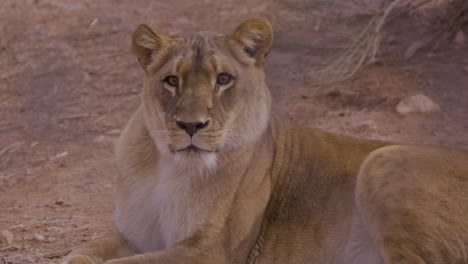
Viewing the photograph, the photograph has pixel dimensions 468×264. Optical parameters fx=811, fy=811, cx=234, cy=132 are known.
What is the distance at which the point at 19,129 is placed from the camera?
612cm

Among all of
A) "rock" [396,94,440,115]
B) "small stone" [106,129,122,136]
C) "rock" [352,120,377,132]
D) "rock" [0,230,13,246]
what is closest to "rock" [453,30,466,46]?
"rock" [396,94,440,115]

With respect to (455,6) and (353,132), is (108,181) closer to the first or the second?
(353,132)

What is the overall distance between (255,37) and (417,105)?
264 centimetres

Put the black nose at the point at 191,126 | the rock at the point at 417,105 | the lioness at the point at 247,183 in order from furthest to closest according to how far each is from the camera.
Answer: the rock at the point at 417,105, the lioness at the point at 247,183, the black nose at the point at 191,126

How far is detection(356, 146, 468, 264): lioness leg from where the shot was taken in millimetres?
3359

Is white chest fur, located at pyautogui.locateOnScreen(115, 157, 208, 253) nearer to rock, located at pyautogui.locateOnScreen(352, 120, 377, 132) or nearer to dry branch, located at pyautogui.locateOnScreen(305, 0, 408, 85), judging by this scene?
rock, located at pyautogui.locateOnScreen(352, 120, 377, 132)

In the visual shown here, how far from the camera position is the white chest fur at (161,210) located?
353 centimetres

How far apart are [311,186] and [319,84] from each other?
271 centimetres

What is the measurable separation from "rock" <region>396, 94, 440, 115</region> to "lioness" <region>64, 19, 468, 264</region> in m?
2.11

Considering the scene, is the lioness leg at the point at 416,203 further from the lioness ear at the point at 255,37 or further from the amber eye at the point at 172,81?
the amber eye at the point at 172,81

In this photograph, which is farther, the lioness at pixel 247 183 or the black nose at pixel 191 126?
the lioness at pixel 247 183

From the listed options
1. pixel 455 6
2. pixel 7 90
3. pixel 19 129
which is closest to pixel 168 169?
pixel 19 129

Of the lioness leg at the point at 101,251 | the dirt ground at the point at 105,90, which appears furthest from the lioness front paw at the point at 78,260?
the dirt ground at the point at 105,90

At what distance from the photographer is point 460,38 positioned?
682 centimetres
